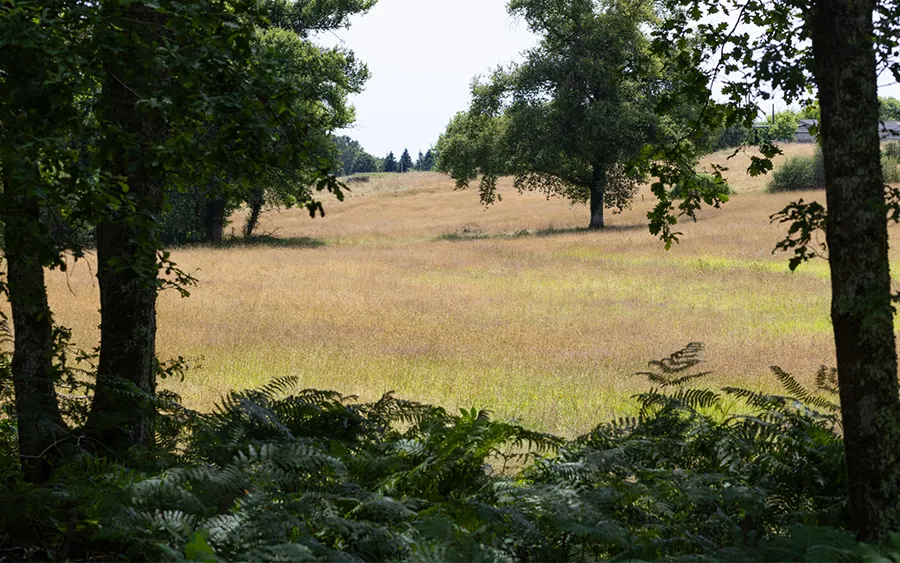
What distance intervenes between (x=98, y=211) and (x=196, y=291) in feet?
65.0

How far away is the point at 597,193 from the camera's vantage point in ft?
156

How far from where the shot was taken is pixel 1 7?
151 inches

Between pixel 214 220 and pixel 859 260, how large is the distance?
41869 millimetres

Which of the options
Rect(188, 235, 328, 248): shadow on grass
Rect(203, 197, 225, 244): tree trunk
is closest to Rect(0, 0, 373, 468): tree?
Rect(188, 235, 328, 248): shadow on grass

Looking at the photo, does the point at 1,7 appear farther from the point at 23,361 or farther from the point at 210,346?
the point at 210,346

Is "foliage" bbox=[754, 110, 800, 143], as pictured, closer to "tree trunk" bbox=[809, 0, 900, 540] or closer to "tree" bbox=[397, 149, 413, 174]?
"tree trunk" bbox=[809, 0, 900, 540]

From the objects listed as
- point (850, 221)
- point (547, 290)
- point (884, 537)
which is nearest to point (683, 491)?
point (884, 537)

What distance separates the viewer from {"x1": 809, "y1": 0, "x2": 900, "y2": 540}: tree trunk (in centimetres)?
438

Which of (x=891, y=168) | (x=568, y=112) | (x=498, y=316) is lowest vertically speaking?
(x=498, y=316)

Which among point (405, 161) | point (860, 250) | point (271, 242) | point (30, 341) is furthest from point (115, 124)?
point (405, 161)

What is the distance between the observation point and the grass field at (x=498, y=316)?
Answer: 41.9 feet

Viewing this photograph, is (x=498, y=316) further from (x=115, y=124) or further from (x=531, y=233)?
(x=531, y=233)

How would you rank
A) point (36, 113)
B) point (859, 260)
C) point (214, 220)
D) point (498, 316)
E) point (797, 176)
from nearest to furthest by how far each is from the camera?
1. point (36, 113)
2. point (859, 260)
3. point (498, 316)
4. point (214, 220)
5. point (797, 176)

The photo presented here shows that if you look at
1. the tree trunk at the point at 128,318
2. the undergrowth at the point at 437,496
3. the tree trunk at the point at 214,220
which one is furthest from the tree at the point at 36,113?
the tree trunk at the point at 214,220
